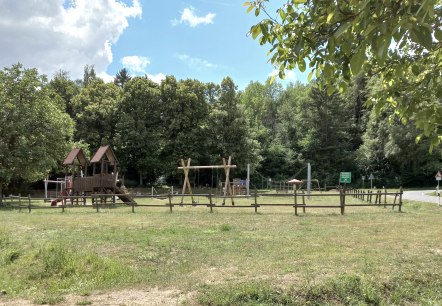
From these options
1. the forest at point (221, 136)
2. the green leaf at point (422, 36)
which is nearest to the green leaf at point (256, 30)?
the green leaf at point (422, 36)

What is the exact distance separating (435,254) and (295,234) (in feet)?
14.2

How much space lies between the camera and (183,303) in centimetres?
643

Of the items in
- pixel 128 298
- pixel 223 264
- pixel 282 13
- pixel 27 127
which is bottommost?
pixel 128 298

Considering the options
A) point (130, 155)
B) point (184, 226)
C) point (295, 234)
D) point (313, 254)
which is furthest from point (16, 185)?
point (313, 254)

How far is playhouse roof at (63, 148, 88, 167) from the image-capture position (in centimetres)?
3017

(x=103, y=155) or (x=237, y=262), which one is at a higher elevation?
(x=103, y=155)

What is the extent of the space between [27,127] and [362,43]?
3117 cm

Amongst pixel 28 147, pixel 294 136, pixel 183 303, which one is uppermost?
pixel 294 136

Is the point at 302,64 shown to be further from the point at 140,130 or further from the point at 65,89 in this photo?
the point at 65,89

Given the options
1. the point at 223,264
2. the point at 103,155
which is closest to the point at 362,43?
the point at 223,264

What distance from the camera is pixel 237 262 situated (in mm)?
8898

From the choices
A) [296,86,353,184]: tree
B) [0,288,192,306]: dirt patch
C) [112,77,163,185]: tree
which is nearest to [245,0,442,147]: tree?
[0,288,192,306]: dirt patch

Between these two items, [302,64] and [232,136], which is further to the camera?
[232,136]

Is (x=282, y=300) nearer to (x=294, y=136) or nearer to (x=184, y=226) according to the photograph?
(x=184, y=226)
